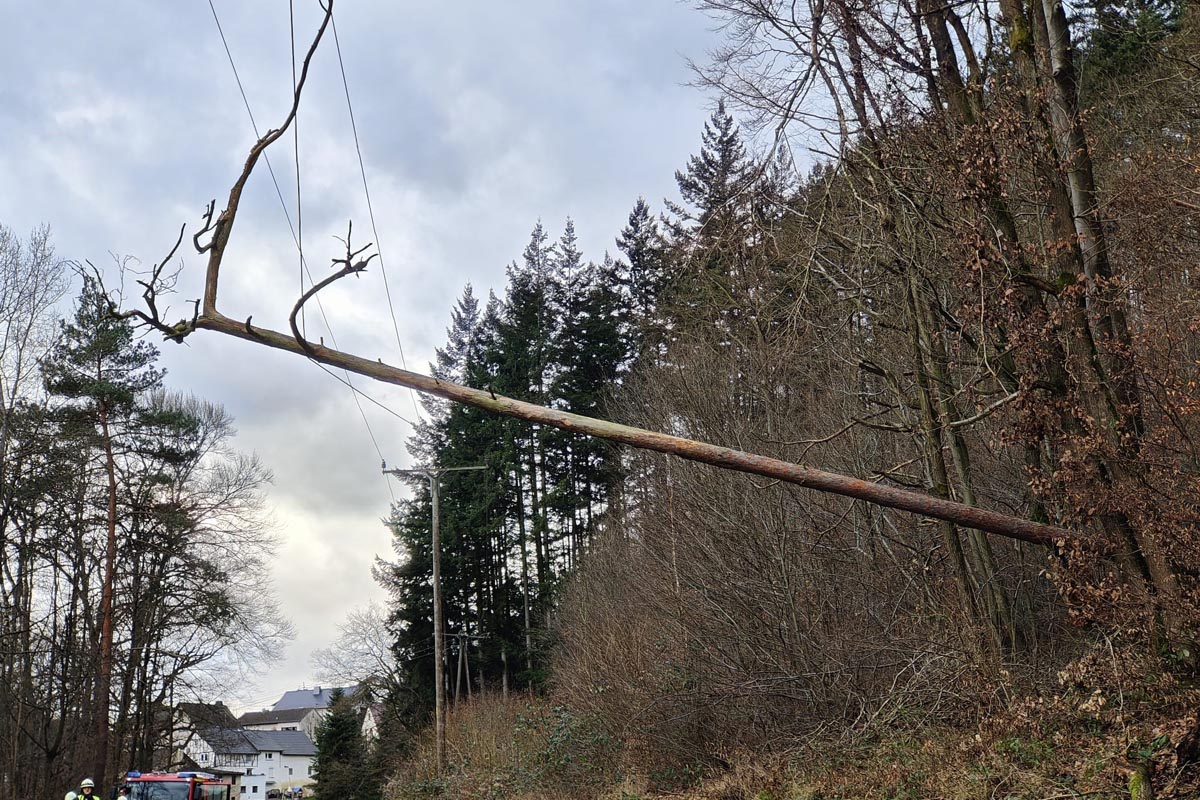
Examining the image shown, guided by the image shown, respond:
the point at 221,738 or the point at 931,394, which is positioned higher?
the point at 931,394

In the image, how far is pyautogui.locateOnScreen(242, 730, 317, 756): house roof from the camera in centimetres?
9588

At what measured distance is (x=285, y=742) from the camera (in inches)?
3937

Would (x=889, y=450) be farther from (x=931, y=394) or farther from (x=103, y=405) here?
(x=103, y=405)

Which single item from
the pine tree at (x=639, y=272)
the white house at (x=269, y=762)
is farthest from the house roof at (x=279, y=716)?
the pine tree at (x=639, y=272)

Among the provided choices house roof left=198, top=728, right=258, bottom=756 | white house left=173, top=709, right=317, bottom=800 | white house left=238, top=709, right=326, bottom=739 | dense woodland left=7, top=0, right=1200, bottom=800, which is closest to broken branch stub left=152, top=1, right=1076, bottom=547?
dense woodland left=7, top=0, right=1200, bottom=800

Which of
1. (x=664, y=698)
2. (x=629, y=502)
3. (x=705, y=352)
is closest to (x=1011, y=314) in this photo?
(x=664, y=698)

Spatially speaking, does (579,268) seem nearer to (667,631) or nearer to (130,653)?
(130,653)

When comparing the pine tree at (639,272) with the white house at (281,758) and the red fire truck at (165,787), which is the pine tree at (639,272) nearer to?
the red fire truck at (165,787)

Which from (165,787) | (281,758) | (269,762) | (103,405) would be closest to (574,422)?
(165,787)

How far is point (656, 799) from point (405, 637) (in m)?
24.7

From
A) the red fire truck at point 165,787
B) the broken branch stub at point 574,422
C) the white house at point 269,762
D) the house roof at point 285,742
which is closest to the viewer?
the broken branch stub at point 574,422

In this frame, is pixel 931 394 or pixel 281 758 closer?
pixel 931 394

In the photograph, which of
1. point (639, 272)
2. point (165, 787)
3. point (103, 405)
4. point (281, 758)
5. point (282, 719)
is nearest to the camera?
point (165, 787)

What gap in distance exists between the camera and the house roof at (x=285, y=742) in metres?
95.9
